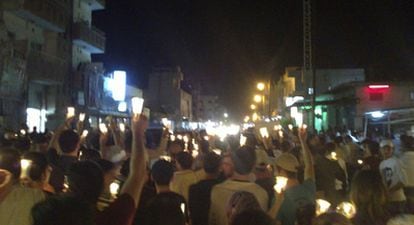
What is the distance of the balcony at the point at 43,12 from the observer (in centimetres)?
2664

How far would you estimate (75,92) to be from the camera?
36.7 meters

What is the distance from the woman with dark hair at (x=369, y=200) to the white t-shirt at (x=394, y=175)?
108 inches

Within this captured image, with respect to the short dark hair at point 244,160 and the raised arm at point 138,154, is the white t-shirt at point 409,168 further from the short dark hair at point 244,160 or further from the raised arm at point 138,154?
the raised arm at point 138,154

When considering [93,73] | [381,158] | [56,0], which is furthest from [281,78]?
[381,158]

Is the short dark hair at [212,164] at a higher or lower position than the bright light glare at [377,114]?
lower

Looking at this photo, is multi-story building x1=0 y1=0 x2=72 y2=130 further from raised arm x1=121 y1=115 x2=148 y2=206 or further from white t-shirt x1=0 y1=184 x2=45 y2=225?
white t-shirt x1=0 y1=184 x2=45 y2=225

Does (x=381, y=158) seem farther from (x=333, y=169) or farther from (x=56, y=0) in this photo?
(x=56, y=0)

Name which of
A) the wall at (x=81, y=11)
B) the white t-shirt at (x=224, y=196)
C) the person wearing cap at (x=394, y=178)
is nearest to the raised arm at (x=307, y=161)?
the white t-shirt at (x=224, y=196)

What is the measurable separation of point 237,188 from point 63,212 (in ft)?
8.41

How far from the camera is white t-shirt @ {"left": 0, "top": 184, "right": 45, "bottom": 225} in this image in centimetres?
390

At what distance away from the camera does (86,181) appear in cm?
373

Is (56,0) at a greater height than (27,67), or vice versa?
(56,0)

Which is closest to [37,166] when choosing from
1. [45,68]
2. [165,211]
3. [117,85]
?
[165,211]

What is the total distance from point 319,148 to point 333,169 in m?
1.01
